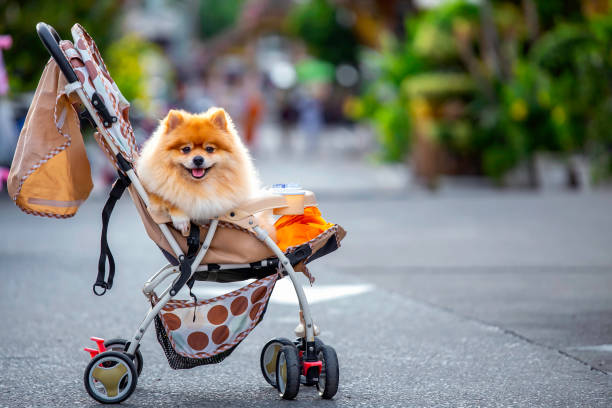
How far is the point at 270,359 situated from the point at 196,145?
109 centimetres

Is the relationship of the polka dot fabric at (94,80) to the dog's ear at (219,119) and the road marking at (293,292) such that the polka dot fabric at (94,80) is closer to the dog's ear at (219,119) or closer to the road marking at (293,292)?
the dog's ear at (219,119)

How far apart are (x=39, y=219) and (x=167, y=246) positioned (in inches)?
308

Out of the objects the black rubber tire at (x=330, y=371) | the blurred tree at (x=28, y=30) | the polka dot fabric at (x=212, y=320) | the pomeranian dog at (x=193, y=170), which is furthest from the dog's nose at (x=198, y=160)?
the blurred tree at (x=28, y=30)

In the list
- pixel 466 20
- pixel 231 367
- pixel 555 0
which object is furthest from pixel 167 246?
pixel 555 0

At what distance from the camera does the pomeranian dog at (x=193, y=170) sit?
13.7ft

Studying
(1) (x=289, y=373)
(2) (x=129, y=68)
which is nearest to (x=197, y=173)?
(1) (x=289, y=373)

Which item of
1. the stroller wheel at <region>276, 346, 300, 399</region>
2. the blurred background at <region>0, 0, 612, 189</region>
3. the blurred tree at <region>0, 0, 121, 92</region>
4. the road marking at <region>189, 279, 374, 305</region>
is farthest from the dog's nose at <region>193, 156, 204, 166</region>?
the blurred tree at <region>0, 0, 121, 92</region>

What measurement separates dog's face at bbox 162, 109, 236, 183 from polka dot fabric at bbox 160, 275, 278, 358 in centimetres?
56

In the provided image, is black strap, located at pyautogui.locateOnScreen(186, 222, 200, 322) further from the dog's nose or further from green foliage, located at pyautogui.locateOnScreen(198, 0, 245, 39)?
green foliage, located at pyautogui.locateOnScreen(198, 0, 245, 39)

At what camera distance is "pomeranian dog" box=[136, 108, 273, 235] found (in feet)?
13.7

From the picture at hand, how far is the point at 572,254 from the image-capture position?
9070mm

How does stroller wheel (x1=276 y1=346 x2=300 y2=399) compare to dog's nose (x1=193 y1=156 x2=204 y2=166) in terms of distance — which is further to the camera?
stroller wheel (x1=276 y1=346 x2=300 y2=399)

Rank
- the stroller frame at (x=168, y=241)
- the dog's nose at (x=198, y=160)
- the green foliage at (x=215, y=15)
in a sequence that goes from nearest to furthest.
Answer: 1. the dog's nose at (x=198, y=160)
2. the stroller frame at (x=168, y=241)
3. the green foliage at (x=215, y=15)

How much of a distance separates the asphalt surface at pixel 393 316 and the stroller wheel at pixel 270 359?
67 millimetres
